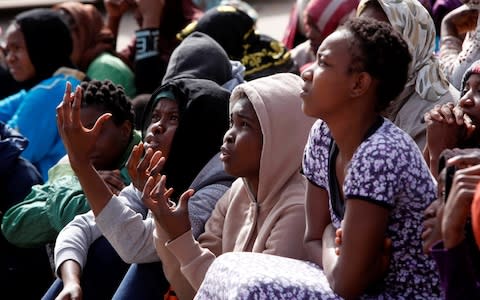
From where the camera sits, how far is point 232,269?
3.96 metres

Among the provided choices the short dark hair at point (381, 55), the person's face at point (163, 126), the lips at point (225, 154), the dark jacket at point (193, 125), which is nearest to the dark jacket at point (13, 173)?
the dark jacket at point (193, 125)

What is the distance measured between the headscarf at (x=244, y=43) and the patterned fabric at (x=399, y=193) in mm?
2688

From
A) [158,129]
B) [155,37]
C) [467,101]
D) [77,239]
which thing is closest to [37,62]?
[155,37]

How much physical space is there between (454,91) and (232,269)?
1.56m

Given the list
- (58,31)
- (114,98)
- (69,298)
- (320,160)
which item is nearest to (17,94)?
(58,31)

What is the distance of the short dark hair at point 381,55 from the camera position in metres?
3.99

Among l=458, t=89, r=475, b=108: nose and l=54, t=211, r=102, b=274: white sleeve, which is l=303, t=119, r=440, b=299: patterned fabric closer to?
l=458, t=89, r=475, b=108: nose

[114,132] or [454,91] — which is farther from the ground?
[454,91]

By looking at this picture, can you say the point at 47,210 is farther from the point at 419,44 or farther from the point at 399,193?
the point at 399,193

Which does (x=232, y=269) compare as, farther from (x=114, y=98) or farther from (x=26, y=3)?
(x=26, y=3)

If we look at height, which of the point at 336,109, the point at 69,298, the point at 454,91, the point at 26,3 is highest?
the point at 336,109

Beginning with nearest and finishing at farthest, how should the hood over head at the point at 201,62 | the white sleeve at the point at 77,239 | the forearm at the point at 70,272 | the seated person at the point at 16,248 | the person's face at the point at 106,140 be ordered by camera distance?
the forearm at the point at 70,272 < the white sleeve at the point at 77,239 < the person's face at the point at 106,140 < the hood over head at the point at 201,62 < the seated person at the point at 16,248

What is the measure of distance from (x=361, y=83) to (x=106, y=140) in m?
1.88

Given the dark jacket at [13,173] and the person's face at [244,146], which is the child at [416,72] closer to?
the person's face at [244,146]
